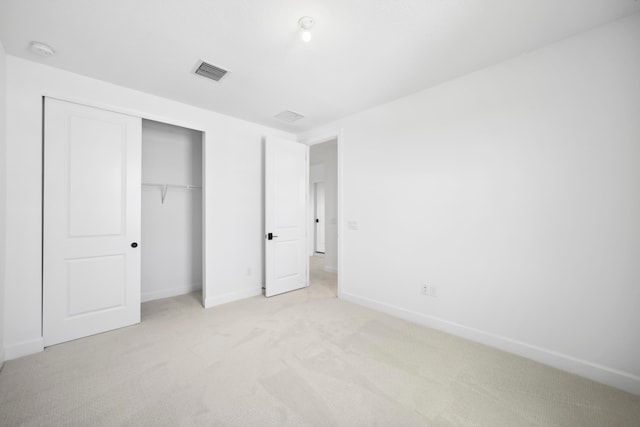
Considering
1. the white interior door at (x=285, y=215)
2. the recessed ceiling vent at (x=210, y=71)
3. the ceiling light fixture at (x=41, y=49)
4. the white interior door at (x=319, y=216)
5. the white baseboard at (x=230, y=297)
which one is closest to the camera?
the ceiling light fixture at (x=41, y=49)

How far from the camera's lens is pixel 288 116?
377cm

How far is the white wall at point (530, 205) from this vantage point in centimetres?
192

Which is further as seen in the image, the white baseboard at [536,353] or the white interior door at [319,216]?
the white interior door at [319,216]

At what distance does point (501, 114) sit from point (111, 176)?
13.2 ft

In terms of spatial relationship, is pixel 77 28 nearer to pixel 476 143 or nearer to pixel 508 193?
pixel 476 143

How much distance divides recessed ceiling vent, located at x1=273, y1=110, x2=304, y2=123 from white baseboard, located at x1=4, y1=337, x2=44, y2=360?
11.5 feet

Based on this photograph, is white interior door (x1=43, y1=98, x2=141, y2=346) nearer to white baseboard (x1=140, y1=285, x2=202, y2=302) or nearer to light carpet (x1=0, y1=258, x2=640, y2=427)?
light carpet (x1=0, y1=258, x2=640, y2=427)

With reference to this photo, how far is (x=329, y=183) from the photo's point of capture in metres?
6.02

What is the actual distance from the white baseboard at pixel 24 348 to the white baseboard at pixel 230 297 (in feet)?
4.95

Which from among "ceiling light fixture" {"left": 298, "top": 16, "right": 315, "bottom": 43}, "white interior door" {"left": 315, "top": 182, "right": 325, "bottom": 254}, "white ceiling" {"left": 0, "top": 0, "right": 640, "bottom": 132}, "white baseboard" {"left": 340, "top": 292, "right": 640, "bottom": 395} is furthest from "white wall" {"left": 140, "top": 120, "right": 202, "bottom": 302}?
"white interior door" {"left": 315, "top": 182, "right": 325, "bottom": 254}

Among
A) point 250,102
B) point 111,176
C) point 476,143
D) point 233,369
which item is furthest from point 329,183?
point 233,369

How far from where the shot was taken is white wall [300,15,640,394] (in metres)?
1.92


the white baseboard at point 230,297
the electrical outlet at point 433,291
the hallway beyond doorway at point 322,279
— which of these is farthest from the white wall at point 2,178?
the electrical outlet at point 433,291

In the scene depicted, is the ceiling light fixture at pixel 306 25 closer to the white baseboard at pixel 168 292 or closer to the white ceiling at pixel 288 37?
the white ceiling at pixel 288 37
